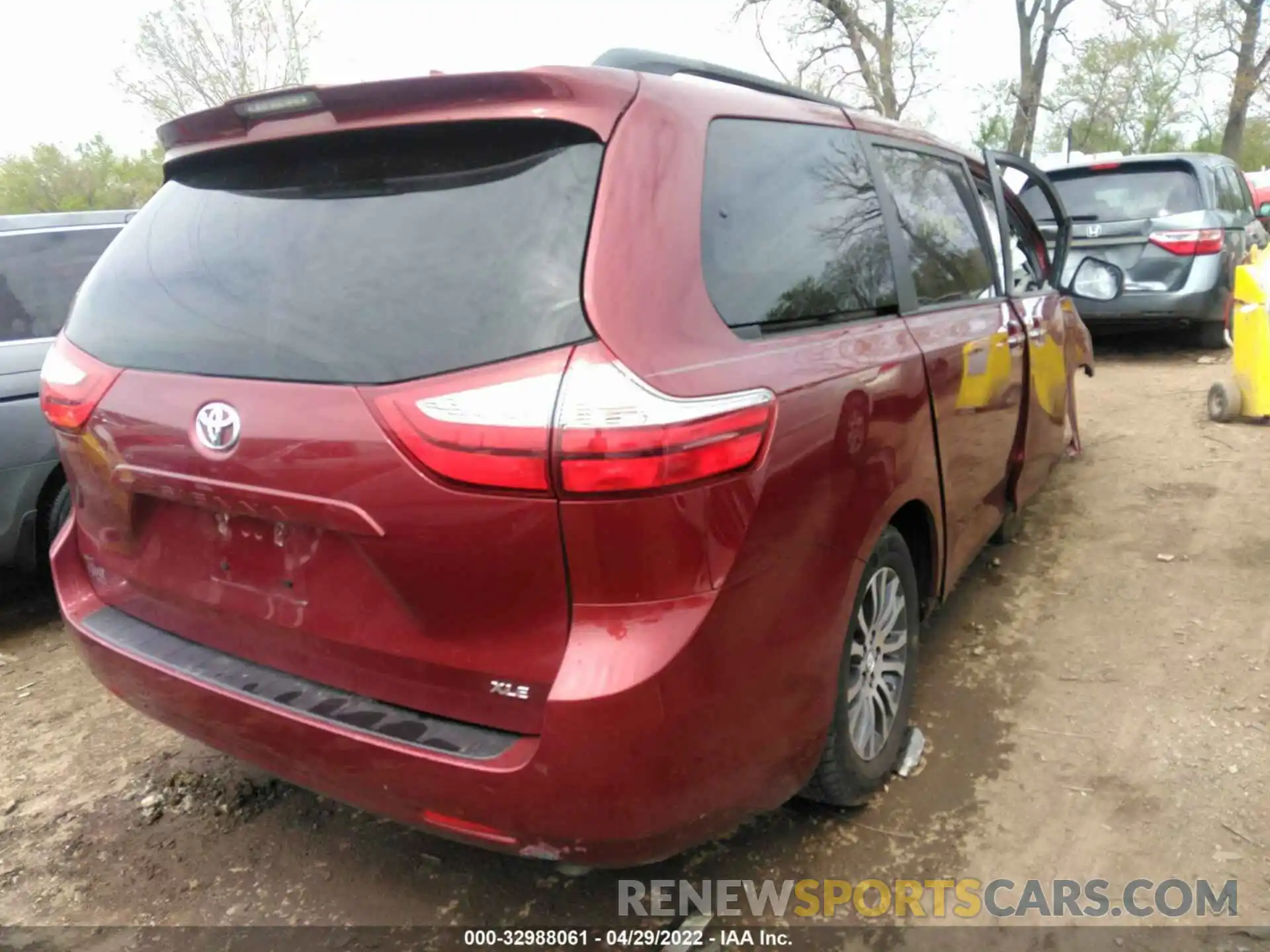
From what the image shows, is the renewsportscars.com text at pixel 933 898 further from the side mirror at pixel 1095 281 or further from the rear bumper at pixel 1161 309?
the rear bumper at pixel 1161 309

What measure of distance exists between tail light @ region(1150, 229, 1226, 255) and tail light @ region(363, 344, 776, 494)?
7.68 m

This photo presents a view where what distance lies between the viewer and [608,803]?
5.64 feet

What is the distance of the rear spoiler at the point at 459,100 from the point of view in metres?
1.80

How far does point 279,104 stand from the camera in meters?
2.03

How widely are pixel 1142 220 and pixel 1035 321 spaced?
5139 millimetres

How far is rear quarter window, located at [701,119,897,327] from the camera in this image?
1.98 m

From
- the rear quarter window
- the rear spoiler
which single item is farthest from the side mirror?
the rear spoiler

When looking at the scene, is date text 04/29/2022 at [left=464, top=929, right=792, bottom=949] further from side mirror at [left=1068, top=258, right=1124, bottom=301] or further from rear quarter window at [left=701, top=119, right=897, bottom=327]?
side mirror at [left=1068, top=258, right=1124, bottom=301]

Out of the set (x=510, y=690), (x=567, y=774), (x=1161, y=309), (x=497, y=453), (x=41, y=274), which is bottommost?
(x=1161, y=309)

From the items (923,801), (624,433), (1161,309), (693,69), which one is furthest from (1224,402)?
(624,433)

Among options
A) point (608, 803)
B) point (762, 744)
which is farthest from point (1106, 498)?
point (608, 803)

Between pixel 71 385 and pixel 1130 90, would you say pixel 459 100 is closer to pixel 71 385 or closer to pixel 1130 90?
pixel 71 385

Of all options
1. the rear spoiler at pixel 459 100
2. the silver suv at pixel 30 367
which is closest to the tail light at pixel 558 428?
the rear spoiler at pixel 459 100

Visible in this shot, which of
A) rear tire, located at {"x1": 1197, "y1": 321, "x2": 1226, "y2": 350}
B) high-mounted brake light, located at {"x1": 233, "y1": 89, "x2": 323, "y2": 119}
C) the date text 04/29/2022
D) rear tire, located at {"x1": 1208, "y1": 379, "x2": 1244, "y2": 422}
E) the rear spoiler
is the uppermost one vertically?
high-mounted brake light, located at {"x1": 233, "y1": 89, "x2": 323, "y2": 119}
